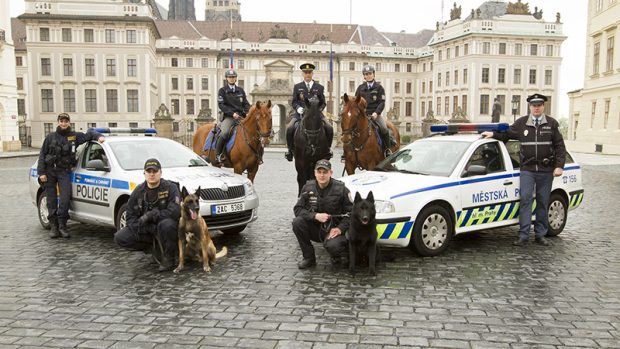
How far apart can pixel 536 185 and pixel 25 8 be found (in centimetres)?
6250

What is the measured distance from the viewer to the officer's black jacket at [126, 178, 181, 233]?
7.50 m

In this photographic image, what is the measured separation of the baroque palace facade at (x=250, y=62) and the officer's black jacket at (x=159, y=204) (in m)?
39.2

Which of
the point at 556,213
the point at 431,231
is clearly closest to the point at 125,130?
the point at 431,231

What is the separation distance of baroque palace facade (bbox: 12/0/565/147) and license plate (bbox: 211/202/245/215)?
124ft

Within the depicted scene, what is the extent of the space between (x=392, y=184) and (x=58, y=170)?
19.7 ft

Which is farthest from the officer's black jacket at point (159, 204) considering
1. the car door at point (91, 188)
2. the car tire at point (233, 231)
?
the car tire at point (233, 231)

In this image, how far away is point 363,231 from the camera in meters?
6.97

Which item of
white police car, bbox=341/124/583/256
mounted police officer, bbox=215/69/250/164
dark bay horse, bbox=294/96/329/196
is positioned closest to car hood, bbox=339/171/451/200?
white police car, bbox=341/124/583/256

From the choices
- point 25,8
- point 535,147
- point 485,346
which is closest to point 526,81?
point 25,8

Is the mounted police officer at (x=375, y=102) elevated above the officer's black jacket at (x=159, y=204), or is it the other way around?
the mounted police officer at (x=375, y=102)

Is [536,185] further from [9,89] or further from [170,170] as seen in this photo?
[9,89]

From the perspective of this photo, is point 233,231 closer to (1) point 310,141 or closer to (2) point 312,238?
(1) point 310,141

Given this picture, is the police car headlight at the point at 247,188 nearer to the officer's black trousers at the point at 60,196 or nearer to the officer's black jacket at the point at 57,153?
the officer's black jacket at the point at 57,153

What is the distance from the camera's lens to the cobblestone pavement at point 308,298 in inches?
200
